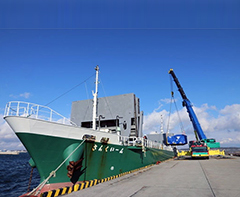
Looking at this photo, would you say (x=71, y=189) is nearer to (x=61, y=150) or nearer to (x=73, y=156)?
(x=73, y=156)

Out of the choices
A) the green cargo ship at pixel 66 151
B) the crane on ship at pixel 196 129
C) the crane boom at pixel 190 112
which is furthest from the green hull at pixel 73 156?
the crane boom at pixel 190 112

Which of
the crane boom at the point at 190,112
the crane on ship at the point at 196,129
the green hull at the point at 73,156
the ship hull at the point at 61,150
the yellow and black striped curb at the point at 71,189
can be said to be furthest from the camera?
the crane boom at the point at 190,112

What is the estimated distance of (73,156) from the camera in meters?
9.82

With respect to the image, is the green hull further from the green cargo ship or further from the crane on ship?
the crane on ship

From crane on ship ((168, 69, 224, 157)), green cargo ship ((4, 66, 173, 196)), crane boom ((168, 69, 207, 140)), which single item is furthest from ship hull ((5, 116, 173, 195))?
crane boom ((168, 69, 207, 140))

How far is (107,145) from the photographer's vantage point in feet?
39.4

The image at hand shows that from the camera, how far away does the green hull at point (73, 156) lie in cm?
883

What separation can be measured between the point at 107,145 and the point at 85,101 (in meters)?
12.2

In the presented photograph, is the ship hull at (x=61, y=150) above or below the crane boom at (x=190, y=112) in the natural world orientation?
below

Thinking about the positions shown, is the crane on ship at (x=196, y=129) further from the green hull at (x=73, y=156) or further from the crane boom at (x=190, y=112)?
the green hull at (x=73, y=156)

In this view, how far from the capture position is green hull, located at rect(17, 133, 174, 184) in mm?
8828

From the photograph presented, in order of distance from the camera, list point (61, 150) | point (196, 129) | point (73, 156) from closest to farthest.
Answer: point (61, 150), point (73, 156), point (196, 129)

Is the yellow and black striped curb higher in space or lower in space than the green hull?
lower

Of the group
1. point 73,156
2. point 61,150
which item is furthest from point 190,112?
point 61,150
